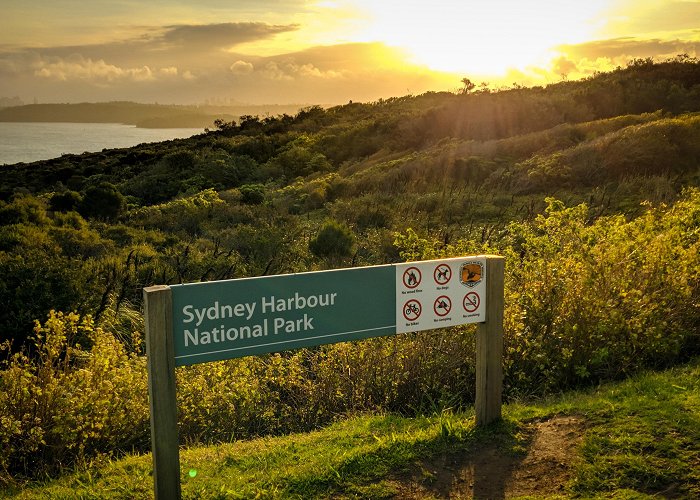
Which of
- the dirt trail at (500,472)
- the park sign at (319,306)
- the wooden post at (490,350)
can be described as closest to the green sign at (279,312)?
the park sign at (319,306)

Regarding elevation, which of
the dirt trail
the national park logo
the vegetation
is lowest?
the dirt trail

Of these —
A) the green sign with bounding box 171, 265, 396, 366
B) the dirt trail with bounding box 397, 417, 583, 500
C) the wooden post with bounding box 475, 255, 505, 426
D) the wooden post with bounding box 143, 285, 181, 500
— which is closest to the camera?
the wooden post with bounding box 143, 285, 181, 500

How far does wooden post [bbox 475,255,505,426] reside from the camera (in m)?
4.77

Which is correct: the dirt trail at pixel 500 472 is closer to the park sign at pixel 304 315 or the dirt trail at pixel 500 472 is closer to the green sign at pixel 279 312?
the park sign at pixel 304 315

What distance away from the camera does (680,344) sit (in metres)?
6.20

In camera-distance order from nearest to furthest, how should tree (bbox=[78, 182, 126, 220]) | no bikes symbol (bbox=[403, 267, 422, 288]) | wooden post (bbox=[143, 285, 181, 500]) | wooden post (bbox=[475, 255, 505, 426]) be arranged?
wooden post (bbox=[143, 285, 181, 500]) < no bikes symbol (bbox=[403, 267, 422, 288]) < wooden post (bbox=[475, 255, 505, 426]) < tree (bbox=[78, 182, 126, 220])

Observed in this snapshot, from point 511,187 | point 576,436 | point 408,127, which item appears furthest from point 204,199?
point 576,436

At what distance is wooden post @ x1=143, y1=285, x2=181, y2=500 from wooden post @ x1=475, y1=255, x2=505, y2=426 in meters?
Result: 2.19

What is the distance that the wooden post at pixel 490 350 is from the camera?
4.77m

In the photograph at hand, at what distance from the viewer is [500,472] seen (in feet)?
14.0

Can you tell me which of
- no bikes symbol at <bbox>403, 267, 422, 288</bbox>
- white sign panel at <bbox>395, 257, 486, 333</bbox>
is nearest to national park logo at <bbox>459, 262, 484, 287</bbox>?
white sign panel at <bbox>395, 257, 486, 333</bbox>

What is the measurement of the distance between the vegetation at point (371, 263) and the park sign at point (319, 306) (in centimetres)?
100

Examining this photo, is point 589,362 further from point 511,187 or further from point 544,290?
point 511,187

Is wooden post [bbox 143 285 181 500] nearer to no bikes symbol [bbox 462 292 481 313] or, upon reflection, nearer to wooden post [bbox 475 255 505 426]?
no bikes symbol [bbox 462 292 481 313]
